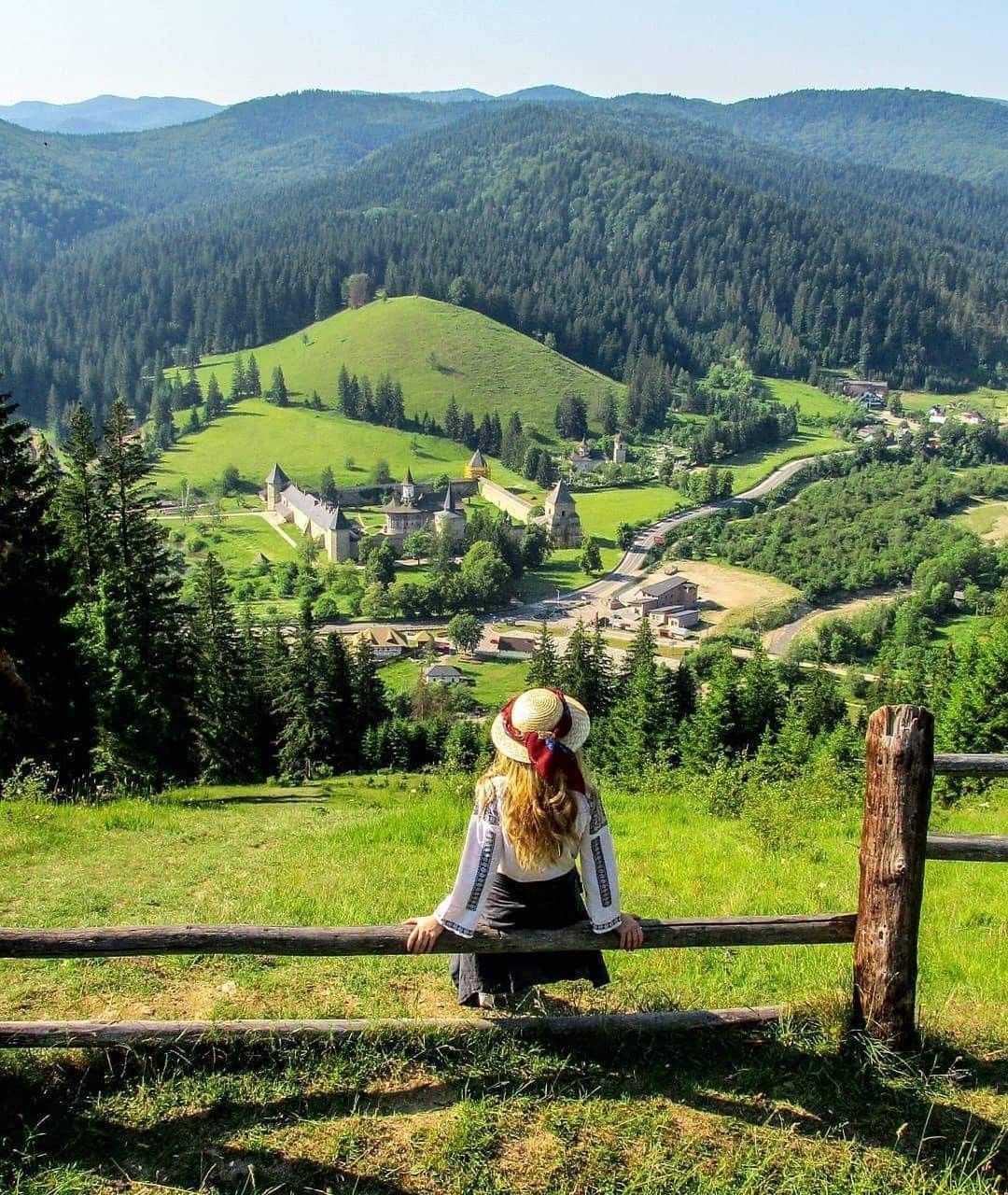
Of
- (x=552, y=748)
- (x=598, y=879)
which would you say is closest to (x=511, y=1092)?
(x=598, y=879)

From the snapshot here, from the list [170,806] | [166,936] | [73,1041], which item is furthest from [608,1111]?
[170,806]

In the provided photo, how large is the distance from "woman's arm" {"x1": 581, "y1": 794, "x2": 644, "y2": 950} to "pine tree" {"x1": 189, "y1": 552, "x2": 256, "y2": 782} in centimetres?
2847

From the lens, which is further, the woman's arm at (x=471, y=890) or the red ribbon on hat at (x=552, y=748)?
the woman's arm at (x=471, y=890)

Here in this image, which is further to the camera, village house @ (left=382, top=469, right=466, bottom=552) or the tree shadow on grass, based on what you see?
village house @ (left=382, top=469, right=466, bottom=552)

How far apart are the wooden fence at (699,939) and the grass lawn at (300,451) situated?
126 m

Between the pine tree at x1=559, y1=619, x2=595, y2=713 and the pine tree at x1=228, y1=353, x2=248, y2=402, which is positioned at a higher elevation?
the pine tree at x1=228, y1=353, x2=248, y2=402

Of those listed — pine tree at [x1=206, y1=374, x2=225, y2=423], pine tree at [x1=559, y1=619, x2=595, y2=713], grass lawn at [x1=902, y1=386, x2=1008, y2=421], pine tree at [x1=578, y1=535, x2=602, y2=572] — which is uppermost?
pine tree at [x1=206, y1=374, x2=225, y2=423]

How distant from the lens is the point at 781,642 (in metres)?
82.3

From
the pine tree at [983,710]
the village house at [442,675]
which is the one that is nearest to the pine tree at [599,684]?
the pine tree at [983,710]

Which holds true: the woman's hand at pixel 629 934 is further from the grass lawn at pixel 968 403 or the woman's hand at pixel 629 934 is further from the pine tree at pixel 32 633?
the grass lawn at pixel 968 403

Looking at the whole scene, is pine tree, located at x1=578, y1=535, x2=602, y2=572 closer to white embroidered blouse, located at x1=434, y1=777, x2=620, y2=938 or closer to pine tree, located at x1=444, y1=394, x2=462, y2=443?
pine tree, located at x1=444, y1=394, x2=462, y2=443

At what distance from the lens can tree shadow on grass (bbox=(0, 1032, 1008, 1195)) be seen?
4.76m

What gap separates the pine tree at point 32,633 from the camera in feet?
65.5

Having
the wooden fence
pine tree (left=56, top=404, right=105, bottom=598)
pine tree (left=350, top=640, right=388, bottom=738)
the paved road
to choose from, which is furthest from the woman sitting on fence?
the paved road
